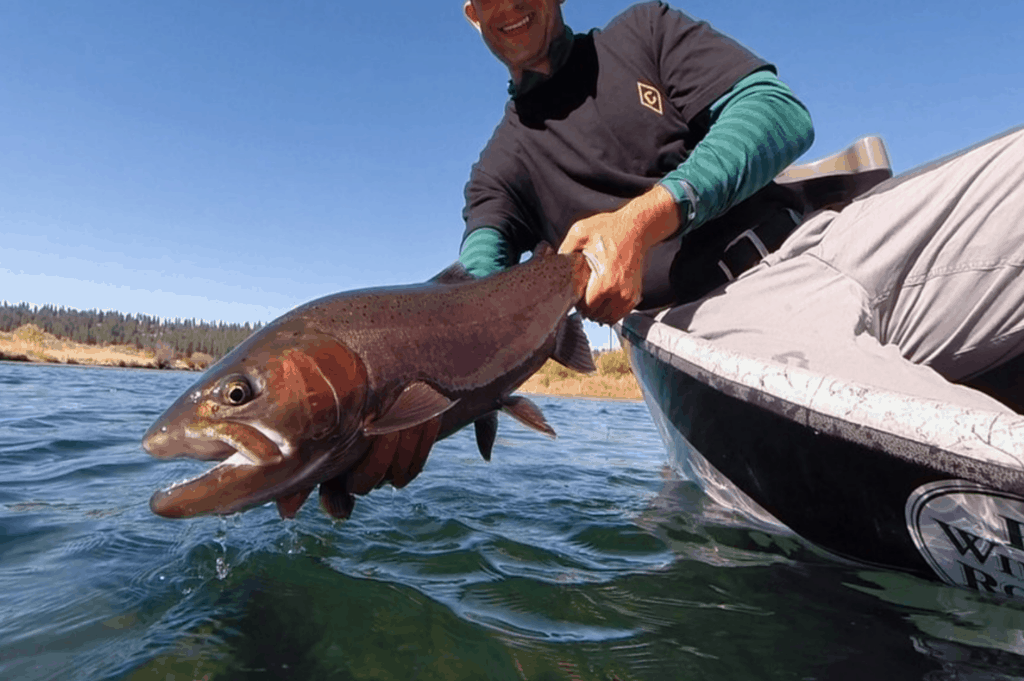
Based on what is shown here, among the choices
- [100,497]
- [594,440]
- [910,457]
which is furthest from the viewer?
[594,440]

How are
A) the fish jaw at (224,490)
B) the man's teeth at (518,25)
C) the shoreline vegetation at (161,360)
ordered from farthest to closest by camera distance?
the shoreline vegetation at (161,360)
the man's teeth at (518,25)
the fish jaw at (224,490)

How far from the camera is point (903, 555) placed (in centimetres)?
218

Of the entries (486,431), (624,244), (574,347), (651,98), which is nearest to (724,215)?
(651,98)

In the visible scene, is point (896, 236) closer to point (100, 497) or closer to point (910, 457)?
point (910, 457)

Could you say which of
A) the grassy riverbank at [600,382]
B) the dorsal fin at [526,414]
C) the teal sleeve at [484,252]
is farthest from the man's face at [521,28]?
the grassy riverbank at [600,382]

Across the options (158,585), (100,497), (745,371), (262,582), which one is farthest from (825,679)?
(100,497)

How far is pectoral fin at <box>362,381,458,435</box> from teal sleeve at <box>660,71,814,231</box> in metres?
1.32

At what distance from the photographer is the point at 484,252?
3.37 metres

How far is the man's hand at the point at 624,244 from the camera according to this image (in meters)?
2.48

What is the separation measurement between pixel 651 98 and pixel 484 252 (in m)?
1.20

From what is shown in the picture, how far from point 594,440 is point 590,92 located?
709 cm

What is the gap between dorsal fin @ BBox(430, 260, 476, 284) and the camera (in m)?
2.62

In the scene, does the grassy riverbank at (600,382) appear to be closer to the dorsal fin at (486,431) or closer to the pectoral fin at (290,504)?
the dorsal fin at (486,431)

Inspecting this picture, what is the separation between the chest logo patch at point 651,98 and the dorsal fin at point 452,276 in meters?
1.36
